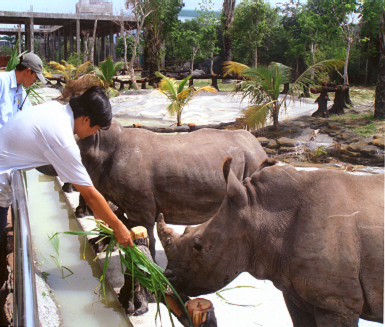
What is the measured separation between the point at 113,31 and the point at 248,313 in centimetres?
3464

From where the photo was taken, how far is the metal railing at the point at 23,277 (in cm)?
163

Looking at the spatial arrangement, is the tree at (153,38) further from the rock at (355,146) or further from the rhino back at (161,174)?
the rhino back at (161,174)

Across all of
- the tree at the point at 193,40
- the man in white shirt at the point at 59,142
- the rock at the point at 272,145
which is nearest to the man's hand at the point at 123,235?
the man in white shirt at the point at 59,142

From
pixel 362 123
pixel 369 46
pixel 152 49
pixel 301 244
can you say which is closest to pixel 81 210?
pixel 301 244

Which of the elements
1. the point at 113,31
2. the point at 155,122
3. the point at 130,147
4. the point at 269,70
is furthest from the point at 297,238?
the point at 113,31

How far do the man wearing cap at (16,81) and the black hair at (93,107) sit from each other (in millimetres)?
2266

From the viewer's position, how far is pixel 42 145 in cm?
304

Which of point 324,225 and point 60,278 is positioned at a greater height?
point 324,225

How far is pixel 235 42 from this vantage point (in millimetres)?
29359

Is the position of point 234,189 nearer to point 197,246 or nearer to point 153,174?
point 197,246

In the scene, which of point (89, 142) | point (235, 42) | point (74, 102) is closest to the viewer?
point (74, 102)

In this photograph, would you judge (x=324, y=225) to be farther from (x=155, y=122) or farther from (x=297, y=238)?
(x=155, y=122)

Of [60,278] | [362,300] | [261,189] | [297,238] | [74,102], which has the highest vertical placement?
[74,102]

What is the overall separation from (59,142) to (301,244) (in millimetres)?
1642
